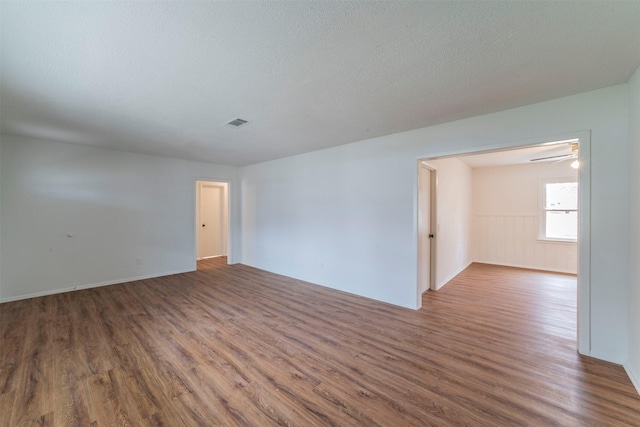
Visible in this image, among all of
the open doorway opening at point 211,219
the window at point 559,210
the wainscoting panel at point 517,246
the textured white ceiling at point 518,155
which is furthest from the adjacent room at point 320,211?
the open doorway opening at point 211,219

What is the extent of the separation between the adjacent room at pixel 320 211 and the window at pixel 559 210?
1.33 metres

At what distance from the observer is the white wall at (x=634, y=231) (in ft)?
6.41

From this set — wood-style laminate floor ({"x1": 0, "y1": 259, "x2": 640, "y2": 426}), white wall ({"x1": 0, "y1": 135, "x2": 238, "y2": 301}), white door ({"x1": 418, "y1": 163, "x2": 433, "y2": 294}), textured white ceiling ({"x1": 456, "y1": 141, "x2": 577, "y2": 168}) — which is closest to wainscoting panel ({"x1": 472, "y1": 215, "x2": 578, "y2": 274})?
textured white ceiling ({"x1": 456, "y1": 141, "x2": 577, "y2": 168})

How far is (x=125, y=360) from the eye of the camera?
2.30m

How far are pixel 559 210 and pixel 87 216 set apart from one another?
9.81m

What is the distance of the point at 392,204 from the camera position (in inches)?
146

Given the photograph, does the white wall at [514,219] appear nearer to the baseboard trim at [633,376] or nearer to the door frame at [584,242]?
the door frame at [584,242]

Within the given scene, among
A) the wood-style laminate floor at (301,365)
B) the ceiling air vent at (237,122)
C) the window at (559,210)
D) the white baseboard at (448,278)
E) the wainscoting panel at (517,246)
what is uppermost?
the ceiling air vent at (237,122)

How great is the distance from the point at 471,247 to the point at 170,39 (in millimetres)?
7373

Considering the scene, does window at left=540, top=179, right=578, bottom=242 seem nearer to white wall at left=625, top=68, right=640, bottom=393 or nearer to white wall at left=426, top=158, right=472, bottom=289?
white wall at left=426, top=158, right=472, bottom=289

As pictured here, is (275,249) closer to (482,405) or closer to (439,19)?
(482,405)

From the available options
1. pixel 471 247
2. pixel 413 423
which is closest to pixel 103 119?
pixel 413 423

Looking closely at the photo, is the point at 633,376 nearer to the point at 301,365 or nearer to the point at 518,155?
the point at 301,365

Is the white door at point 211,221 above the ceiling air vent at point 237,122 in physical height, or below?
below
